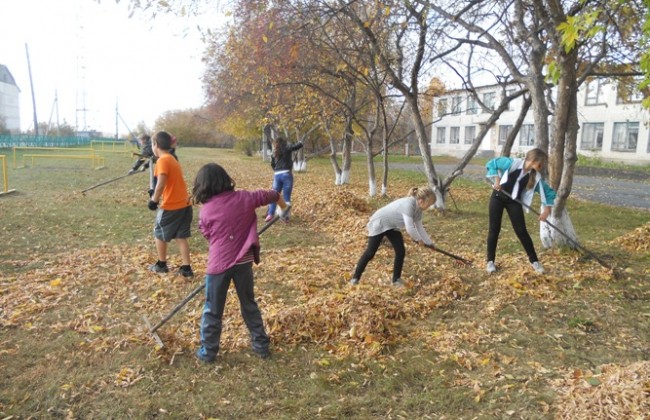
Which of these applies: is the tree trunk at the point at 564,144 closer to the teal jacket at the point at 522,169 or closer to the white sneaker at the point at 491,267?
the teal jacket at the point at 522,169

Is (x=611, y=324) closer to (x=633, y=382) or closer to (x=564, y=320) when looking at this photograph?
(x=564, y=320)

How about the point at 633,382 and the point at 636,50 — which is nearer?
the point at 633,382

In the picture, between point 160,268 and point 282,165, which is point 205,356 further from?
point 282,165

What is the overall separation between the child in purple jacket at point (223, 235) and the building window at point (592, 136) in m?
36.2

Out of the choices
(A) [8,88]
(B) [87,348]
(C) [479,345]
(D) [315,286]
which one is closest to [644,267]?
(C) [479,345]

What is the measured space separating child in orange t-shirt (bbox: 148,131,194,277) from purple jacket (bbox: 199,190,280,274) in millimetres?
1970

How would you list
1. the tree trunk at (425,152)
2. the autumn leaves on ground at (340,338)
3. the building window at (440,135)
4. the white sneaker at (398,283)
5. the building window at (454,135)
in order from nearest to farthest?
the autumn leaves on ground at (340,338), the white sneaker at (398,283), the tree trunk at (425,152), the building window at (454,135), the building window at (440,135)

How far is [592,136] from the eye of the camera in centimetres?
3447

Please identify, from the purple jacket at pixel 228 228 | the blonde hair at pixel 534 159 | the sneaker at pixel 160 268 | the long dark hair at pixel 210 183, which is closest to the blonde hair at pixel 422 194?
the blonde hair at pixel 534 159

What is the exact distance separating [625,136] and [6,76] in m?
71.5

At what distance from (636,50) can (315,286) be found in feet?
28.3

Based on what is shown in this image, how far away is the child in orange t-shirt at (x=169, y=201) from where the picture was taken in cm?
542

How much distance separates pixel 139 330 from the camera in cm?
434

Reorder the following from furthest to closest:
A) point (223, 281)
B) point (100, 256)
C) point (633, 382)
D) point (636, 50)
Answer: point (636, 50)
point (100, 256)
point (223, 281)
point (633, 382)
